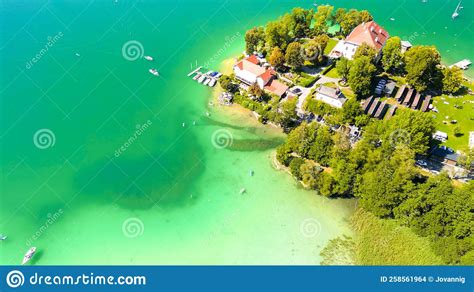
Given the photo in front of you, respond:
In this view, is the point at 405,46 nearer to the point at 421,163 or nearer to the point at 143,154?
the point at 421,163

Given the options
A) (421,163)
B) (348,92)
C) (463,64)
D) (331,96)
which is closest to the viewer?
(421,163)

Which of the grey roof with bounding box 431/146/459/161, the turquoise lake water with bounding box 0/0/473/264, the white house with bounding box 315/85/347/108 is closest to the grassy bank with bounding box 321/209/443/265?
the turquoise lake water with bounding box 0/0/473/264

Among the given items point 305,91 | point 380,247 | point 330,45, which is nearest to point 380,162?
point 380,247

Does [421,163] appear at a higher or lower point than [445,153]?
lower

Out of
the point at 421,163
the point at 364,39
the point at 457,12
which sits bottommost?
the point at 421,163

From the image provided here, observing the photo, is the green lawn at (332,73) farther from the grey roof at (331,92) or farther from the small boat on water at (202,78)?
the small boat on water at (202,78)

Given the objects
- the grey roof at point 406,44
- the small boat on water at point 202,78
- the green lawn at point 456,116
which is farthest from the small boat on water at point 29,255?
the grey roof at point 406,44
